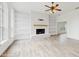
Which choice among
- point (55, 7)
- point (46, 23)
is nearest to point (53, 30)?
point (46, 23)

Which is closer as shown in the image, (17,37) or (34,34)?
(17,37)

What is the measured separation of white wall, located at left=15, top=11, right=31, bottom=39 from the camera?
11133 millimetres

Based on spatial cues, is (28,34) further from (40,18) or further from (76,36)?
(76,36)

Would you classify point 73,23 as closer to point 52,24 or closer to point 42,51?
point 52,24

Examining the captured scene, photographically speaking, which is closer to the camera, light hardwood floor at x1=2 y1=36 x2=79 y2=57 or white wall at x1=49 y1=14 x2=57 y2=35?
light hardwood floor at x1=2 y1=36 x2=79 y2=57

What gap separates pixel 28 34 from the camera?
38.6 ft

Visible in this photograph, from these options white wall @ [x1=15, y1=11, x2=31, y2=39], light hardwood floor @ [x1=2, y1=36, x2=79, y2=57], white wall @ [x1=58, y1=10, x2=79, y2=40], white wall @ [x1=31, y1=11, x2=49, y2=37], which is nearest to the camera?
light hardwood floor @ [x1=2, y1=36, x2=79, y2=57]

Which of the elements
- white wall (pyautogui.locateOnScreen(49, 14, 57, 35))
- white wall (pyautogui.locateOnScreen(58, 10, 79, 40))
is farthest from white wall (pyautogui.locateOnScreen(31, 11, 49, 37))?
white wall (pyautogui.locateOnScreen(58, 10, 79, 40))

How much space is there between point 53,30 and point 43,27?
1.65m

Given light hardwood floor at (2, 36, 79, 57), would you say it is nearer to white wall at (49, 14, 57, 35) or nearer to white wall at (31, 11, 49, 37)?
white wall at (31, 11, 49, 37)

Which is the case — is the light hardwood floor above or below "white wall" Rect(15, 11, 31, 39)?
below

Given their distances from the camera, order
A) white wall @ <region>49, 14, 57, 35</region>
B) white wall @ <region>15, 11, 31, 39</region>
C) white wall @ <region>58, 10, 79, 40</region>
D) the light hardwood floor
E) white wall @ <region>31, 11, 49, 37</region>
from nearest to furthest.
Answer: the light hardwood floor → white wall @ <region>58, 10, 79, 40</region> → white wall @ <region>15, 11, 31, 39</region> → white wall @ <region>31, 11, 49, 37</region> → white wall @ <region>49, 14, 57, 35</region>

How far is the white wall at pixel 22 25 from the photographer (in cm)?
1113

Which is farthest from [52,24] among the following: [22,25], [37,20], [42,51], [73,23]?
[42,51]
